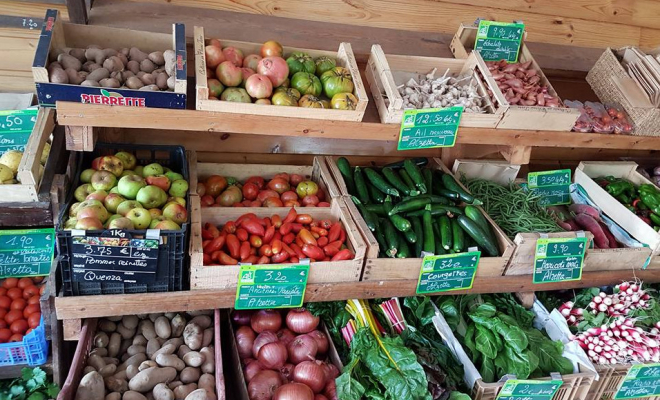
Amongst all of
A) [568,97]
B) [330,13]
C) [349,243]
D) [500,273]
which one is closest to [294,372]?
[349,243]

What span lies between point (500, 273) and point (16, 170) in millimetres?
2066

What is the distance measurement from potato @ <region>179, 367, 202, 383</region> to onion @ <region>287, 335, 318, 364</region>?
0.40m

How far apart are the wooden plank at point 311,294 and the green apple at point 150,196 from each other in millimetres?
341

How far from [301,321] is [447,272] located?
68 cm

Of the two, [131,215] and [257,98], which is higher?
[257,98]

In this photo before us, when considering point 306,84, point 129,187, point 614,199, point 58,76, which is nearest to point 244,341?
point 129,187

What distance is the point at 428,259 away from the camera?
7.24ft

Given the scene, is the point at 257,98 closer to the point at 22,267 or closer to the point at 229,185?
the point at 229,185

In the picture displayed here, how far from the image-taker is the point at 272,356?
2107mm

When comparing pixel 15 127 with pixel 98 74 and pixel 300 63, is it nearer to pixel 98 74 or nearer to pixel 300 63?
pixel 98 74

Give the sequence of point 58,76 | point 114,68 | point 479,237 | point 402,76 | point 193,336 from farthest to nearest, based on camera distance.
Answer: point 402,76, point 479,237, point 193,336, point 114,68, point 58,76

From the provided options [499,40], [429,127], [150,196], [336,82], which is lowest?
[150,196]

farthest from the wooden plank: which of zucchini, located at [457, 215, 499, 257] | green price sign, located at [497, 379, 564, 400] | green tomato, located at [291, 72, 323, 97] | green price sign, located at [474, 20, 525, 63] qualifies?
green price sign, located at [474, 20, 525, 63]

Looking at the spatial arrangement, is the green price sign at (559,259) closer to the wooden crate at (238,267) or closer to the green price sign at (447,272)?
the green price sign at (447,272)
